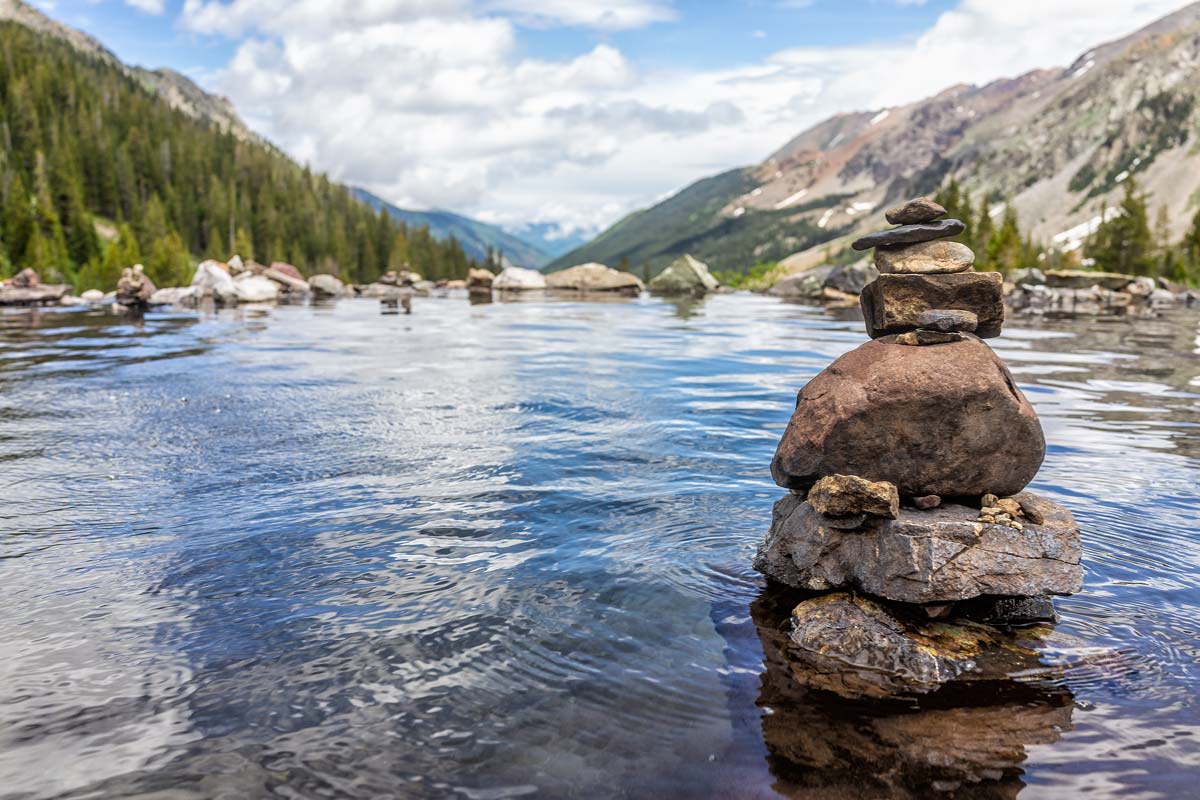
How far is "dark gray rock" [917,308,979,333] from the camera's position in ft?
29.7

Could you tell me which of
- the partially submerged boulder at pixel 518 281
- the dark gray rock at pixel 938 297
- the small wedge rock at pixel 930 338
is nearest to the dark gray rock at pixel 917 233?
the dark gray rock at pixel 938 297

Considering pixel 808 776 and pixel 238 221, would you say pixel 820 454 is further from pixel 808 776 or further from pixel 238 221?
pixel 238 221

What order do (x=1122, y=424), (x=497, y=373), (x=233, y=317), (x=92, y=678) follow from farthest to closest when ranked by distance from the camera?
(x=233, y=317) → (x=497, y=373) → (x=1122, y=424) → (x=92, y=678)

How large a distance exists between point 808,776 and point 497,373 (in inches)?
865

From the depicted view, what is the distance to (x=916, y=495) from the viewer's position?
8609 mm

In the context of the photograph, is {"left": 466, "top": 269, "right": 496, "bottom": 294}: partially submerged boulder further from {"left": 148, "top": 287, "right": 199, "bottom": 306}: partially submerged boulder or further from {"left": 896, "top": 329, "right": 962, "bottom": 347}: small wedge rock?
{"left": 896, "top": 329, "right": 962, "bottom": 347}: small wedge rock

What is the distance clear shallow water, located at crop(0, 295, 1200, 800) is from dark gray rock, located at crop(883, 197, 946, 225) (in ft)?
15.2

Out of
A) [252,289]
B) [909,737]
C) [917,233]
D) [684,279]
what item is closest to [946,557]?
[909,737]

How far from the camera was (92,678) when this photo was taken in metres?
6.83

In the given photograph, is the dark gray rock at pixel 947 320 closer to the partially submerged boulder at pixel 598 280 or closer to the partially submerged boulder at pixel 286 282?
the partially submerged boulder at pixel 598 280

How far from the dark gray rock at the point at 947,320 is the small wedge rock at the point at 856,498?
220cm

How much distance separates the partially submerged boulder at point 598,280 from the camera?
108 meters

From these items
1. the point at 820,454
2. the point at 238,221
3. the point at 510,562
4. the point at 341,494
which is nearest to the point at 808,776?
the point at 820,454

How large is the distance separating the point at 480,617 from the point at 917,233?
6904 mm
